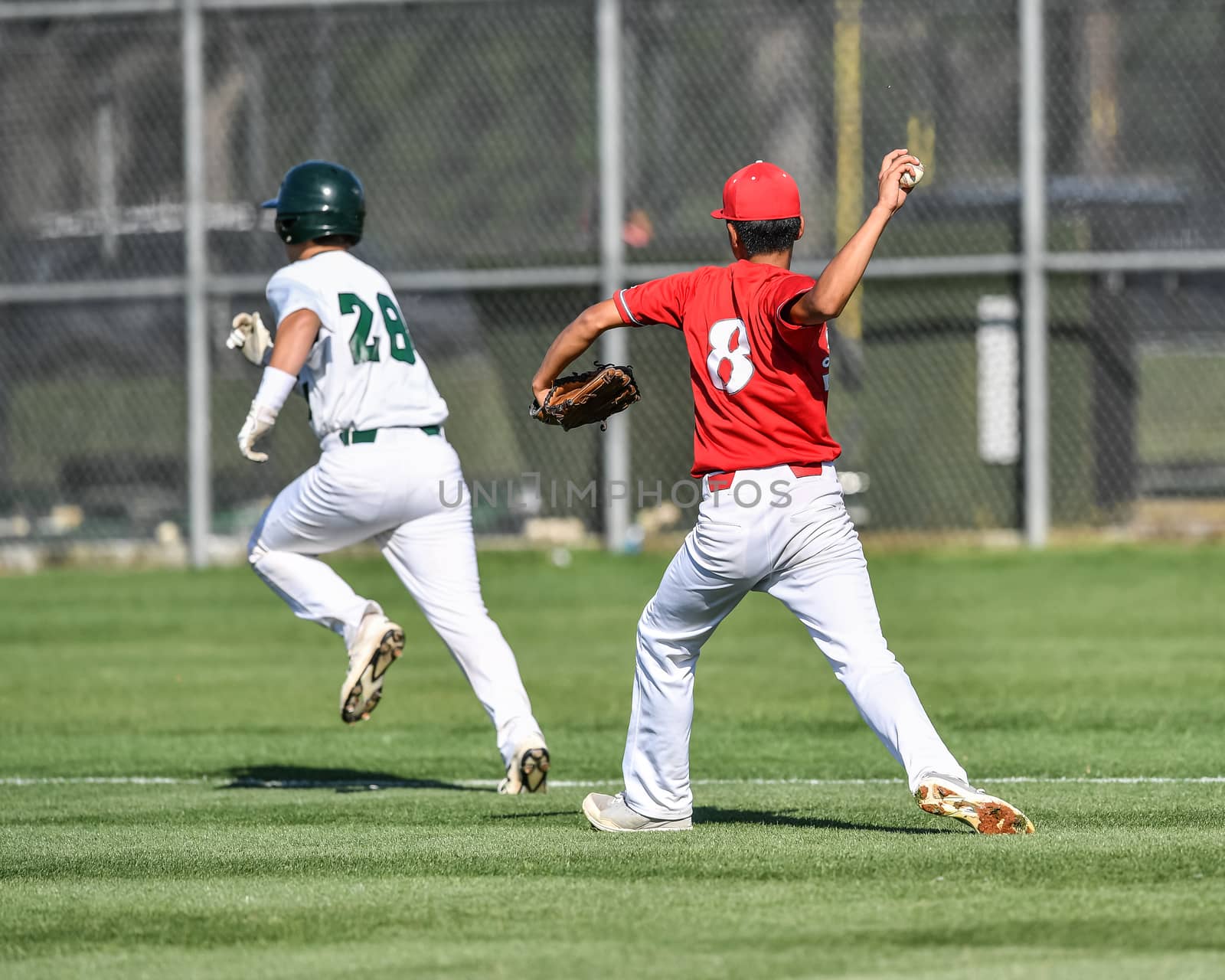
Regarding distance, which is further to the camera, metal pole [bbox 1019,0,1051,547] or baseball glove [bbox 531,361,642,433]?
metal pole [bbox 1019,0,1051,547]

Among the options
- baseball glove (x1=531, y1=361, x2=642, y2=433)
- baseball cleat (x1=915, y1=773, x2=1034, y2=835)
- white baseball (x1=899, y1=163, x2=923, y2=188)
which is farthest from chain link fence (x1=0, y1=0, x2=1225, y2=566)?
baseball cleat (x1=915, y1=773, x2=1034, y2=835)

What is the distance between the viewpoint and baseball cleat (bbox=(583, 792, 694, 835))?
19.3ft

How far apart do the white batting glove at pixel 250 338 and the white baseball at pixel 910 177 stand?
116 inches

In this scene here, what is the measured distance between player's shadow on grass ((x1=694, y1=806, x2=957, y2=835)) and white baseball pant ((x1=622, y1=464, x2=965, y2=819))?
0.24 metres

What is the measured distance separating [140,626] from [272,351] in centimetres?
647

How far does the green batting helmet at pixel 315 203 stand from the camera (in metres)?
7.45

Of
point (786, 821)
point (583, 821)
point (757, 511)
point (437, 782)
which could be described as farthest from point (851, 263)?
point (437, 782)

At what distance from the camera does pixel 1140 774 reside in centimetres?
705

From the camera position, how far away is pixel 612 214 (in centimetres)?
1577

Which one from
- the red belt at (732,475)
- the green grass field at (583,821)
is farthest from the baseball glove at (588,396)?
the green grass field at (583,821)

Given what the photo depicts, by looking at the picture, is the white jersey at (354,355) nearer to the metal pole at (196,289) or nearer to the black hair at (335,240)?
the black hair at (335,240)

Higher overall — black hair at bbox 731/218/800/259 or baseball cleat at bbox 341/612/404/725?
black hair at bbox 731/218/800/259

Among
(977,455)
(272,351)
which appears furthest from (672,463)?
(272,351)

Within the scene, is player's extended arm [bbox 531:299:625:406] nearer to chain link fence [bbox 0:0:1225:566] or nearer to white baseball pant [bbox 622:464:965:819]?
white baseball pant [bbox 622:464:965:819]
